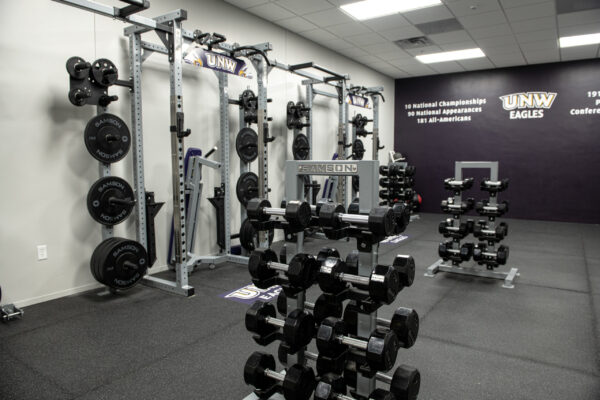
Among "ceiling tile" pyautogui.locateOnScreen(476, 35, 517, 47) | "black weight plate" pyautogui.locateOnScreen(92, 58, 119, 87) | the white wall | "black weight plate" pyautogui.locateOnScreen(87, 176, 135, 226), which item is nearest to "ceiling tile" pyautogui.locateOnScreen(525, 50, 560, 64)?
"ceiling tile" pyautogui.locateOnScreen(476, 35, 517, 47)

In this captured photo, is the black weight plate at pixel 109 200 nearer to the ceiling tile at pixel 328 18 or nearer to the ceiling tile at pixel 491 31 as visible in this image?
the ceiling tile at pixel 328 18

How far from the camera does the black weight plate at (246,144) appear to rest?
4.50m

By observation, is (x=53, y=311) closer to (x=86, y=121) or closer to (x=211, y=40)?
(x=86, y=121)

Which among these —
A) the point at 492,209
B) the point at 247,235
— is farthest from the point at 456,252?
the point at 247,235

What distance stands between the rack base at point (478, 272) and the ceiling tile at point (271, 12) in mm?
3380

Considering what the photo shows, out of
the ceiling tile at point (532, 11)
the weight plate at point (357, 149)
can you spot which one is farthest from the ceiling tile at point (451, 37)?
the weight plate at point (357, 149)

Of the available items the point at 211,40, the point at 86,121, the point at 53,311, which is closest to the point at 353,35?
the point at 211,40

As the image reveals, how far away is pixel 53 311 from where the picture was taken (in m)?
2.92

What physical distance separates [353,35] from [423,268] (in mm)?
3481

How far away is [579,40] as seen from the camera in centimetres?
604

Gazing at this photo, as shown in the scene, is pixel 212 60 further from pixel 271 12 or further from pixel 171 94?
pixel 271 12

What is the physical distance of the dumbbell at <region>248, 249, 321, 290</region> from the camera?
161 cm

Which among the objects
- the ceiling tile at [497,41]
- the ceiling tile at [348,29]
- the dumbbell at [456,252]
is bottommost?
the dumbbell at [456,252]

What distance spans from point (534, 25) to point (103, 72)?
5317 mm
